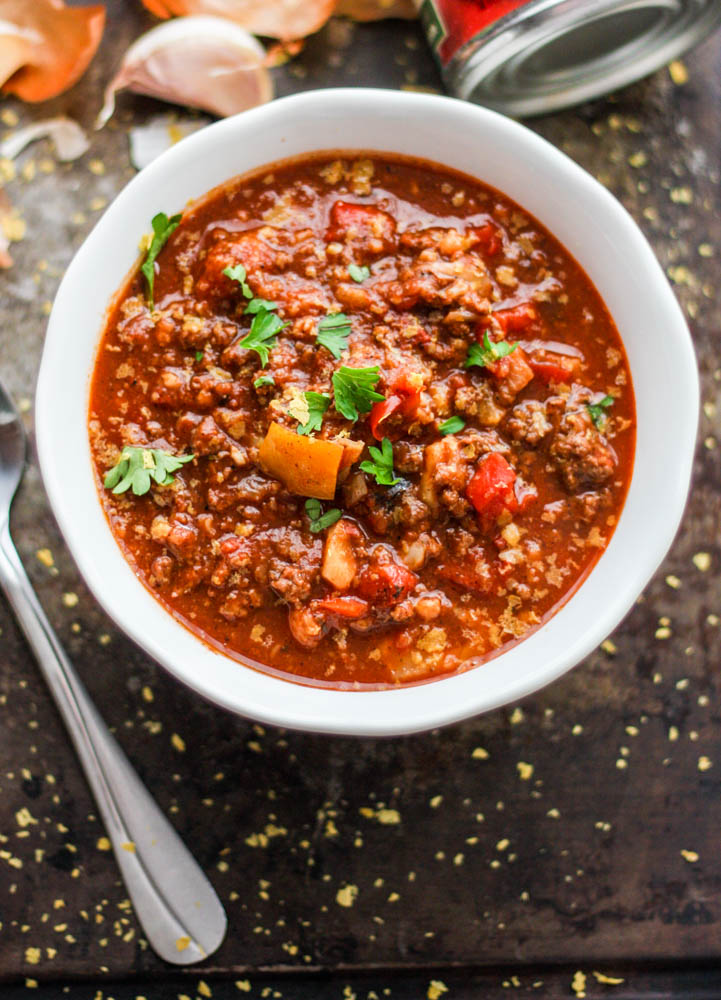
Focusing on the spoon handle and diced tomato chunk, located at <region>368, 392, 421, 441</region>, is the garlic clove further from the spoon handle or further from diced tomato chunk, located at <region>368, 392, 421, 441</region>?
the spoon handle

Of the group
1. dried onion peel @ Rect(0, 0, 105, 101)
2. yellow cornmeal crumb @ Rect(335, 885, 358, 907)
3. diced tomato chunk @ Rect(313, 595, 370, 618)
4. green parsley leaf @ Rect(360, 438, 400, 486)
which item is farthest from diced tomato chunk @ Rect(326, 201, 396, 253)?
yellow cornmeal crumb @ Rect(335, 885, 358, 907)

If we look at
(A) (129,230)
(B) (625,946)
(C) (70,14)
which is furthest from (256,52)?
(B) (625,946)

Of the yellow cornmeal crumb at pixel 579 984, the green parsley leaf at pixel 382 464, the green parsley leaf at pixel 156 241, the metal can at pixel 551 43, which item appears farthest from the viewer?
the yellow cornmeal crumb at pixel 579 984

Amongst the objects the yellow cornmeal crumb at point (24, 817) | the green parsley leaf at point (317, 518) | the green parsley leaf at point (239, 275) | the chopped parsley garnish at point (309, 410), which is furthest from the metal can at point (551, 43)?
the yellow cornmeal crumb at point (24, 817)

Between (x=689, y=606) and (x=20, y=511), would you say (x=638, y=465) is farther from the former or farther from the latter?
(x=20, y=511)

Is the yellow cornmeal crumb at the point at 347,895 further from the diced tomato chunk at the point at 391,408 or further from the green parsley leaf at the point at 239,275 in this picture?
the green parsley leaf at the point at 239,275
